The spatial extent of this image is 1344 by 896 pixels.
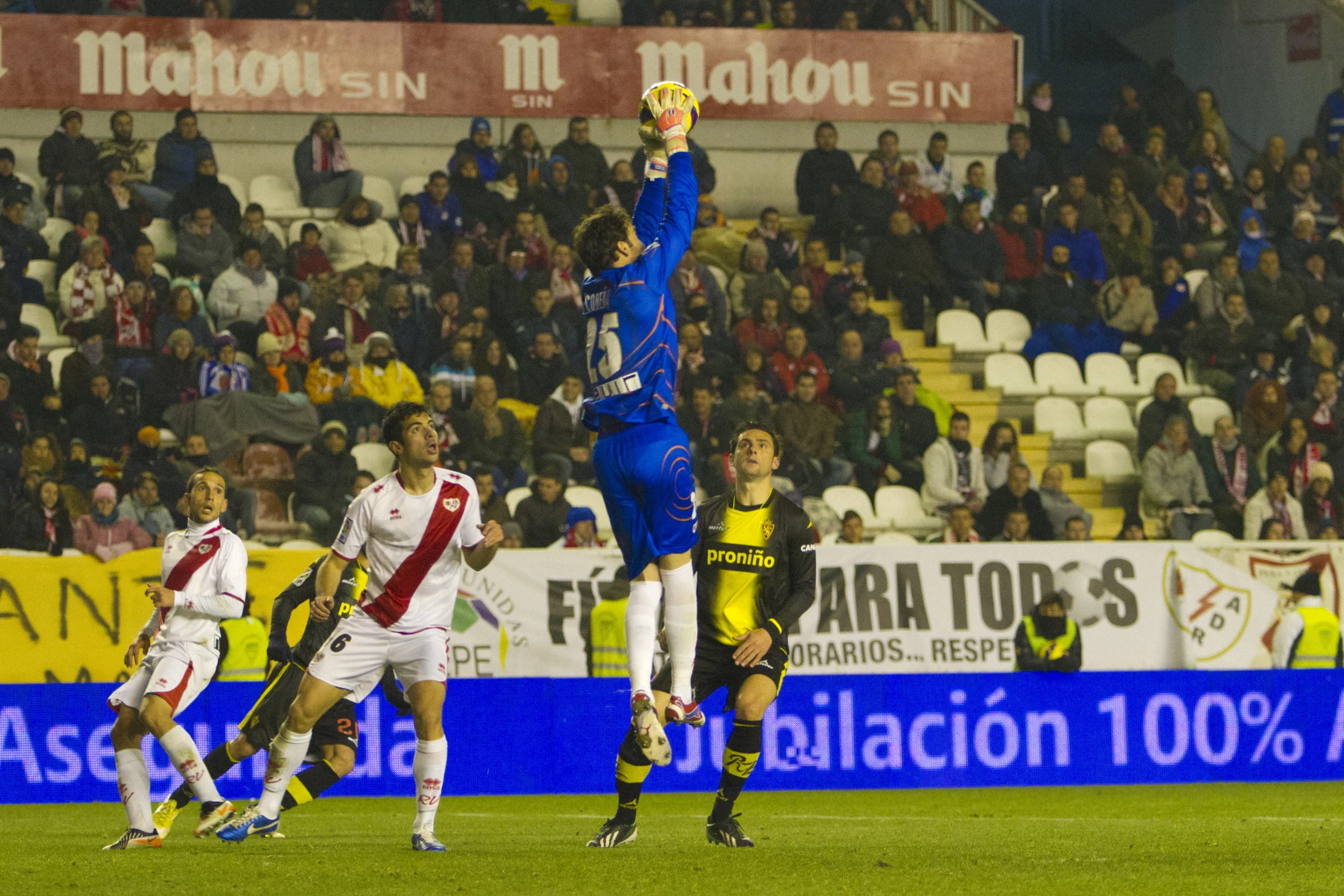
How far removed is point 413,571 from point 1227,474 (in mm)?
12196

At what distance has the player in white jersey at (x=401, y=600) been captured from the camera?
8.27 m

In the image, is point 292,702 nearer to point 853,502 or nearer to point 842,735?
point 842,735

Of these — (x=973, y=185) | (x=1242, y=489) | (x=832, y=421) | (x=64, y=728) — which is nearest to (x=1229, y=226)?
(x=973, y=185)

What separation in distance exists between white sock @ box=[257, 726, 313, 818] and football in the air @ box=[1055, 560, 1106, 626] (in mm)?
8675

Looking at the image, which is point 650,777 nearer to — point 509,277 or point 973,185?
point 509,277

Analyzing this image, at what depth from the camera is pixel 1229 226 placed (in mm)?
22000

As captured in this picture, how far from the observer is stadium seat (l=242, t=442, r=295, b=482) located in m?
16.7

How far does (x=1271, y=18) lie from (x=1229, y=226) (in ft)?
14.3

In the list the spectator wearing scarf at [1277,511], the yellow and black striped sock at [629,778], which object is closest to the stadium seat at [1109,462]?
the spectator wearing scarf at [1277,511]

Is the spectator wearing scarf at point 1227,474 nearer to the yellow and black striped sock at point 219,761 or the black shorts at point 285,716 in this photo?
→ the black shorts at point 285,716

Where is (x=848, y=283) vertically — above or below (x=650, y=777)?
above

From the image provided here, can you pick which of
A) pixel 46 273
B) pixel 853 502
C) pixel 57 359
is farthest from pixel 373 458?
pixel 853 502

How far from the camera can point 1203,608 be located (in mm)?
15719

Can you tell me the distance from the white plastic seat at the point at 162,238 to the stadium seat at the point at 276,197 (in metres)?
1.33
